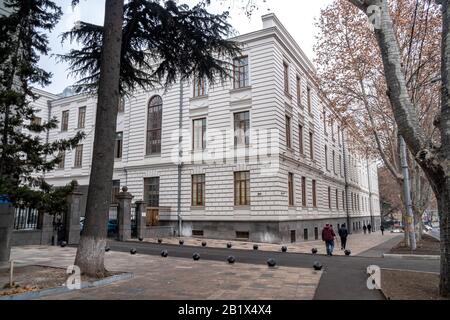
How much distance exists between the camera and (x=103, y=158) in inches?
353

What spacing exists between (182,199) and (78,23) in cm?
1626

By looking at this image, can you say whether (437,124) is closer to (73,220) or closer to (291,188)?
(73,220)

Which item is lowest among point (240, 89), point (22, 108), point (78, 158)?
point (22, 108)

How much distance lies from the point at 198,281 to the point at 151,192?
19558mm

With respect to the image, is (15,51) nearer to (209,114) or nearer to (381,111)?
(209,114)

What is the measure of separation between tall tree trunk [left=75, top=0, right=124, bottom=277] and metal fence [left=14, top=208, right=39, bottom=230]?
32.5 ft

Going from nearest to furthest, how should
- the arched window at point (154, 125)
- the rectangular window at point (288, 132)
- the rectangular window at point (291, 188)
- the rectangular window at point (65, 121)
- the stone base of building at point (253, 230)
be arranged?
the stone base of building at point (253, 230)
the rectangular window at point (291, 188)
the rectangular window at point (288, 132)
the arched window at point (154, 125)
the rectangular window at point (65, 121)

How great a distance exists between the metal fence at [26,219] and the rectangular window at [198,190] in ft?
35.2

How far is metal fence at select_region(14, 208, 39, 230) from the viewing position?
1654cm

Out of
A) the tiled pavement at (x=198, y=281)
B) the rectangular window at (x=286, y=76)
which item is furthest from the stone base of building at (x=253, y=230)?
the tiled pavement at (x=198, y=281)

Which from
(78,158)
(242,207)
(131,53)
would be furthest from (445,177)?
(78,158)

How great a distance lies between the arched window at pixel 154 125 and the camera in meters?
28.0

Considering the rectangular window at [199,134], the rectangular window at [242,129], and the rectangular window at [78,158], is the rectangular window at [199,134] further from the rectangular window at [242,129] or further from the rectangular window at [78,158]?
the rectangular window at [78,158]

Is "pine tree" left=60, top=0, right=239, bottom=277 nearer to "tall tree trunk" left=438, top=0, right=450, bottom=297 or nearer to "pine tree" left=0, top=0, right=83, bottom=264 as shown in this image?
"pine tree" left=0, top=0, right=83, bottom=264
